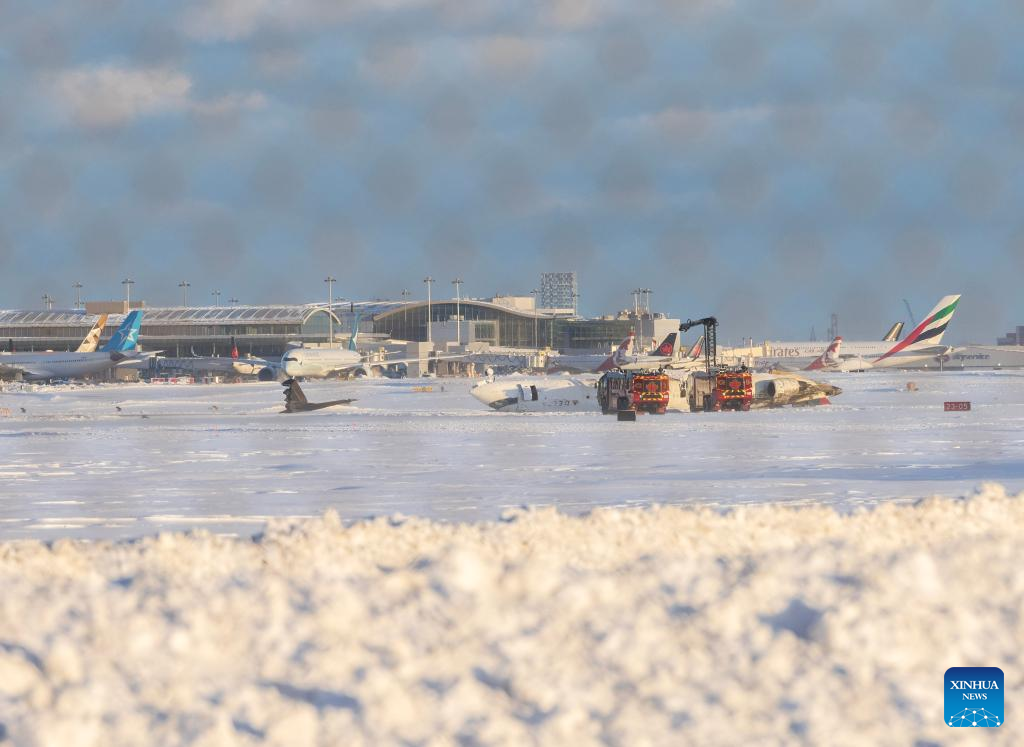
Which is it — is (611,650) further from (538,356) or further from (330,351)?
(538,356)

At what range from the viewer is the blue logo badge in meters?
8.87

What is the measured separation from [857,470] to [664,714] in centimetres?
1786

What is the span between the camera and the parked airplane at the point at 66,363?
134500mm

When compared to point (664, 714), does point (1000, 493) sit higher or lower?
higher

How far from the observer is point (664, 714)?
9109 millimetres

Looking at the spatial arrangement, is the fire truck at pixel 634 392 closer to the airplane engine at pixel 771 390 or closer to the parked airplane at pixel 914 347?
the airplane engine at pixel 771 390

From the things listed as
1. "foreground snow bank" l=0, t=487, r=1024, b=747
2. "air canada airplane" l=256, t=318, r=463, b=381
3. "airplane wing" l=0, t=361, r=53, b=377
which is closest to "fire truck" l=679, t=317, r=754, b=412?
"foreground snow bank" l=0, t=487, r=1024, b=747

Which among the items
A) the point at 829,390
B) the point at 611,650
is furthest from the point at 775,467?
the point at 829,390

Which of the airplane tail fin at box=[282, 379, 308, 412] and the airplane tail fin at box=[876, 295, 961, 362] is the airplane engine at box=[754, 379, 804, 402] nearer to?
the airplane tail fin at box=[282, 379, 308, 412]

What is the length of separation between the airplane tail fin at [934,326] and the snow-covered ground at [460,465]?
339 feet

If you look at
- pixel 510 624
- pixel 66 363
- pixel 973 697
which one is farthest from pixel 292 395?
pixel 66 363

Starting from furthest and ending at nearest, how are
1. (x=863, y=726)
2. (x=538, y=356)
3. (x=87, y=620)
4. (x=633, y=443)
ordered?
(x=538, y=356) → (x=633, y=443) → (x=87, y=620) → (x=863, y=726)

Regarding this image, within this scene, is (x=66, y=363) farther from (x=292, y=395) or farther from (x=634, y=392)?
(x=634, y=392)

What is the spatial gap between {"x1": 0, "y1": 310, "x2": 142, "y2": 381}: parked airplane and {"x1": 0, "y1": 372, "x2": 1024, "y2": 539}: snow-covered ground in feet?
275
